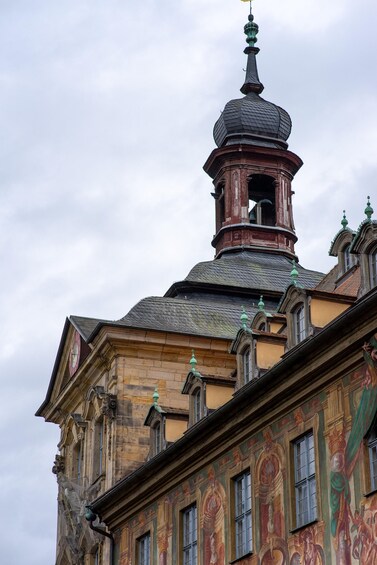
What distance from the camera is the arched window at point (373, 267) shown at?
2741 cm

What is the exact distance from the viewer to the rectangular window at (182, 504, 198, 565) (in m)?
32.2

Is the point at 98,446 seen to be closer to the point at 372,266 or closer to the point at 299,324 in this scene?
the point at 299,324

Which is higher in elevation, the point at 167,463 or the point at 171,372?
the point at 171,372

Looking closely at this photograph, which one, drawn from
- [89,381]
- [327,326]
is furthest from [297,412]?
[89,381]

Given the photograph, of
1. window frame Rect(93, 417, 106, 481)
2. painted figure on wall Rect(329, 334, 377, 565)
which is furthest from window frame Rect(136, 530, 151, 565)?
painted figure on wall Rect(329, 334, 377, 565)

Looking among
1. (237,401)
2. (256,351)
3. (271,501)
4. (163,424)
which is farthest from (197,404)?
(271,501)

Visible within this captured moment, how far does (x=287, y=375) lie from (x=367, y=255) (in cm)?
297

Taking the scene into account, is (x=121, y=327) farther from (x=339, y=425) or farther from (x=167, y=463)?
(x=339, y=425)

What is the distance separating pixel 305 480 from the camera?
27438 millimetres

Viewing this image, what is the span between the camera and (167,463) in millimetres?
33688

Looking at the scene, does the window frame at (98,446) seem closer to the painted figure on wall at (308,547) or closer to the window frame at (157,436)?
the window frame at (157,436)

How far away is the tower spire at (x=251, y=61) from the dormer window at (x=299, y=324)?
24276 millimetres

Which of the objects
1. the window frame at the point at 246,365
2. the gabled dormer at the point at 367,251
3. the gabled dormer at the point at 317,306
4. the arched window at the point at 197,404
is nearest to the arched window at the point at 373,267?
the gabled dormer at the point at 367,251

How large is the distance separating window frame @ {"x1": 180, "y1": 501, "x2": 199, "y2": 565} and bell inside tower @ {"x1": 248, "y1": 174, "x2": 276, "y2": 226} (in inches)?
694
